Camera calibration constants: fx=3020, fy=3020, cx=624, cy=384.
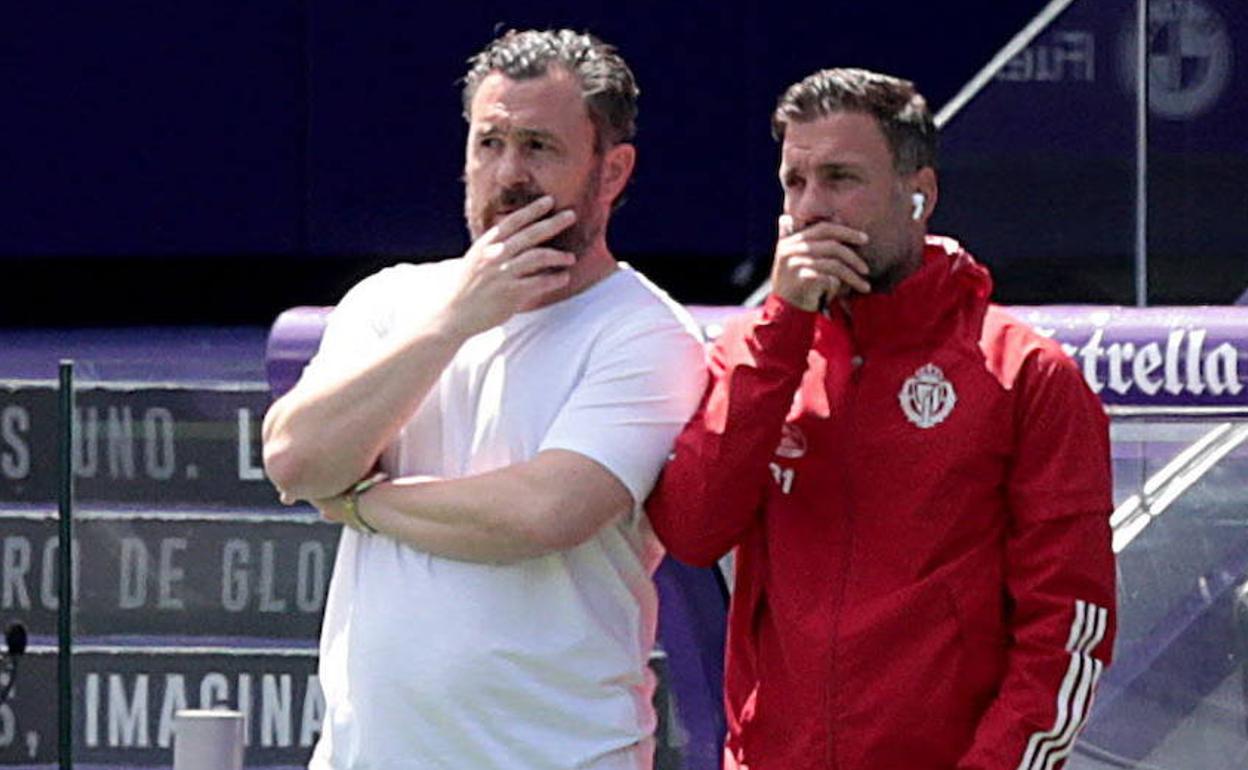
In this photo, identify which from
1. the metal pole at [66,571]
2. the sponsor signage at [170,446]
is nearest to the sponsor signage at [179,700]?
the metal pole at [66,571]

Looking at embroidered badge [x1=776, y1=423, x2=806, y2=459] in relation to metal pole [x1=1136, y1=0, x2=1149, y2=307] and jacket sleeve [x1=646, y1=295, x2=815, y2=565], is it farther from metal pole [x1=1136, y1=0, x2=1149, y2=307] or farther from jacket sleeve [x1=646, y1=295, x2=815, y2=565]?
metal pole [x1=1136, y1=0, x2=1149, y2=307]

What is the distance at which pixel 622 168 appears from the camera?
10.9 feet

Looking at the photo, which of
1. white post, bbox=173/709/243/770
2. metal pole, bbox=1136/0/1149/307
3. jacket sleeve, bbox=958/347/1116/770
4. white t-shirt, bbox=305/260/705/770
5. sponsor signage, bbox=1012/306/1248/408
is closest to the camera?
jacket sleeve, bbox=958/347/1116/770

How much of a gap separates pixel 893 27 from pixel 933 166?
10.8ft

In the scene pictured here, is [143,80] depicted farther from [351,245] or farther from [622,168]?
[622,168]

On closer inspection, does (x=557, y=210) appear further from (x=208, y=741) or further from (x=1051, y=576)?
(x=208, y=741)

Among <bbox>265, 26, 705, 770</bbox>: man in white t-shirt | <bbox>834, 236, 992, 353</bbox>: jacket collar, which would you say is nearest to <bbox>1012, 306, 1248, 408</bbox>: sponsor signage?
<bbox>834, 236, 992, 353</bbox>: jacket collar

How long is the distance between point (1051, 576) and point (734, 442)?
356mm

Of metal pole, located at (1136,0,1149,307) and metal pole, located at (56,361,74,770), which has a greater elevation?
metal pole, located at (1136,0,1149,307)

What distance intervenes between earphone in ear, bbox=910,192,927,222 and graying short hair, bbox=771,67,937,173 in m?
0.03

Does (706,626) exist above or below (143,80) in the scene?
below

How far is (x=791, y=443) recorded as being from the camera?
324 centimetres

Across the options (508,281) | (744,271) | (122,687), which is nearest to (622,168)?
(508,281)

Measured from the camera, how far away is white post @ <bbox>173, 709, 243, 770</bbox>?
13.5ft
